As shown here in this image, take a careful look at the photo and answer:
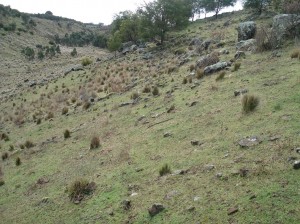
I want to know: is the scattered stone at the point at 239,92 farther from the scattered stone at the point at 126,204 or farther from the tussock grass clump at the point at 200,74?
the scattered stone at the point at 126,204

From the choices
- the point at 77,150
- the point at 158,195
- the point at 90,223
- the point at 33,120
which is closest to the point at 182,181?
the point at 158,195

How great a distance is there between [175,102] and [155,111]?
1.05 m

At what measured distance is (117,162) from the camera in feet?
37.3

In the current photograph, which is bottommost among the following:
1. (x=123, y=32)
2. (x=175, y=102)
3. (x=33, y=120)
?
(x=33, y=120)

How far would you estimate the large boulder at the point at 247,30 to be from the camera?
22.7 m

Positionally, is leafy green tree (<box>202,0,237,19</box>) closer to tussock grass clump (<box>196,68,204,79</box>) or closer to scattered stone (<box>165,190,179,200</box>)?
tussock grass clump (<box>196,68,204,79</box>)

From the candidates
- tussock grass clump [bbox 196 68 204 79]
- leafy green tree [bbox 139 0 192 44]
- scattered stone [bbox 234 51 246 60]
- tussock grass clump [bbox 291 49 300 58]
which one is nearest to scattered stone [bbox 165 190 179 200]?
tussock grass clump [bbox 291 49 300 58]

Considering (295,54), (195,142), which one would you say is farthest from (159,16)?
(195,142)

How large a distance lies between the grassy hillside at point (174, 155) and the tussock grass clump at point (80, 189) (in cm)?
13

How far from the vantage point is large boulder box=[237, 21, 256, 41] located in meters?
22.7

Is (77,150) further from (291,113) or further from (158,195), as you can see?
(291,113)

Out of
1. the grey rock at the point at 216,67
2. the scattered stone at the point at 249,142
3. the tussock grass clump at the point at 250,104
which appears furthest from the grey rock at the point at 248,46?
the scattered stone at the point at 249,142

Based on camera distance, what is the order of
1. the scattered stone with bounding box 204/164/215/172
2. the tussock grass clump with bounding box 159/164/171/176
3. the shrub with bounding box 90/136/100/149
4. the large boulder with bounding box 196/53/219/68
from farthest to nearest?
the large boulder with bounding box 196/53/219/68 → the shrub with bounding box 90/136/100/149 → the tussock grass clump with bounding box 159/164/171/176 → the scattered stone with bounding box 204/164/215/172

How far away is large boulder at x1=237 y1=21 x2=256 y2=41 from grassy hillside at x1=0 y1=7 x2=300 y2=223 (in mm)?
3154
